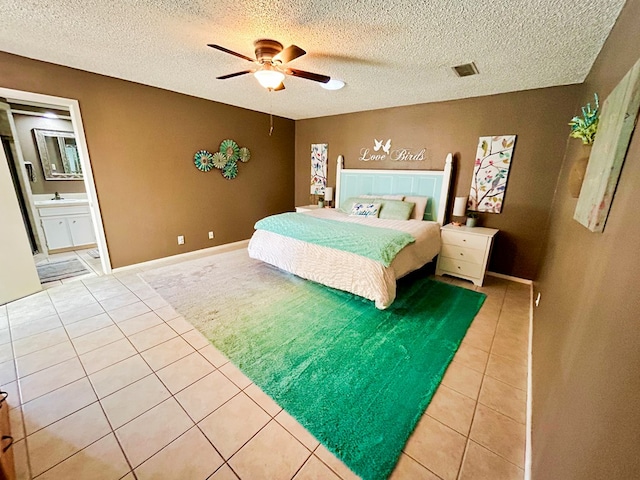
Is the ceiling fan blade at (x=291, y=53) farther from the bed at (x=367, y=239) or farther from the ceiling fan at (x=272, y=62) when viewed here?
the bed at (x=367, y=239)

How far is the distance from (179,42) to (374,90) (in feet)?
7.12

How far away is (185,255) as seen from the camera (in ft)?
13.7

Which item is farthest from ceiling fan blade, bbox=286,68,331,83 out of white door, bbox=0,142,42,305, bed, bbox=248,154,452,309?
white door, bbox=0,142,42,305

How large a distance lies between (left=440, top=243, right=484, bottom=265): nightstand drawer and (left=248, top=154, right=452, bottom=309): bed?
0.51 ft

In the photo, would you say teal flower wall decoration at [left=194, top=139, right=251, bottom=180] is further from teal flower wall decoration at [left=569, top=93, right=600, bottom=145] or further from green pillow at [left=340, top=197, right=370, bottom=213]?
teal flower wall decoration at [left=569, top=93, right=600, bottom=145]

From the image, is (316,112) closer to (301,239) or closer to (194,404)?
(301,239)

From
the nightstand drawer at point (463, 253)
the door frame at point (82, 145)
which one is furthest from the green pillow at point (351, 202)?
the door frame at point (82, 145)

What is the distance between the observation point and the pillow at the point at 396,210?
3.73 m

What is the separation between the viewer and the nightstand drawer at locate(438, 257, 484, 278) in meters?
3.22

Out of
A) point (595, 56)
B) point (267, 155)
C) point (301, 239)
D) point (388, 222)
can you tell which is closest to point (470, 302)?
point (388, 222)

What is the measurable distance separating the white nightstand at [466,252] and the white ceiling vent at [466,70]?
5.64 feet

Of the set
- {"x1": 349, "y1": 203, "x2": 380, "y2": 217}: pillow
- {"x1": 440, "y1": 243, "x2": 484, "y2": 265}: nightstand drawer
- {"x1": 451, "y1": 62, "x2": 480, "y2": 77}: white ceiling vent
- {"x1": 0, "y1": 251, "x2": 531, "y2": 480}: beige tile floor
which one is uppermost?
{"x1": 451, "y1": 62, "x2": 480, "y2": 77}: white ceiling vent

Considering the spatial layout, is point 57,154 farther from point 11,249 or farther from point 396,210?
point 396,210

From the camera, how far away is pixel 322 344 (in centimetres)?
214
